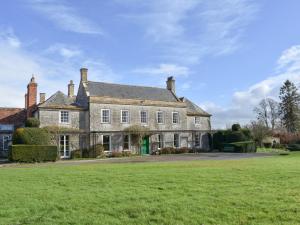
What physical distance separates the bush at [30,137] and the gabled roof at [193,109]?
1929 cm

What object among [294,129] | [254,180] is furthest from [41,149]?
[294,129]

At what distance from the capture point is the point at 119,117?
1506 inches

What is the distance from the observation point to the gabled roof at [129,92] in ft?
127

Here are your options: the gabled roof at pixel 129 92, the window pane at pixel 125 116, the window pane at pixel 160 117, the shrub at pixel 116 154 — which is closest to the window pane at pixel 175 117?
the window pane at pixel 160 117

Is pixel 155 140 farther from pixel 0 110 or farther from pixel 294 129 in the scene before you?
pixel 294 129

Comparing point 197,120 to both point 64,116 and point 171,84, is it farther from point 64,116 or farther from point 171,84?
point 64,116

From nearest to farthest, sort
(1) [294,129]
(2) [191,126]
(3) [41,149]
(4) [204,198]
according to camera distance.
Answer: (4) [204,198], (3) [41,149], (2) [191,126], (1) [294,129]

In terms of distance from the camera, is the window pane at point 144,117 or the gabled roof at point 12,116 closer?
the gabled roof at point 12,116

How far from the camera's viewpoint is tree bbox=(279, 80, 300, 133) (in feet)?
224

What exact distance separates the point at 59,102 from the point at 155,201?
28.9m

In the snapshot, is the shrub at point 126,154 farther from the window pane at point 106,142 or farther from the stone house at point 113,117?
the window pane at point 106,142

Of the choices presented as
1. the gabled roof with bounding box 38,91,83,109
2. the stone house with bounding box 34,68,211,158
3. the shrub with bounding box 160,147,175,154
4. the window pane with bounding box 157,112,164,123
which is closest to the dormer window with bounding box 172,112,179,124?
the stone house with bounding box 34,68,211,158

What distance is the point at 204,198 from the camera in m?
8.95

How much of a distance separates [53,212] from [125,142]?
99.4ft
